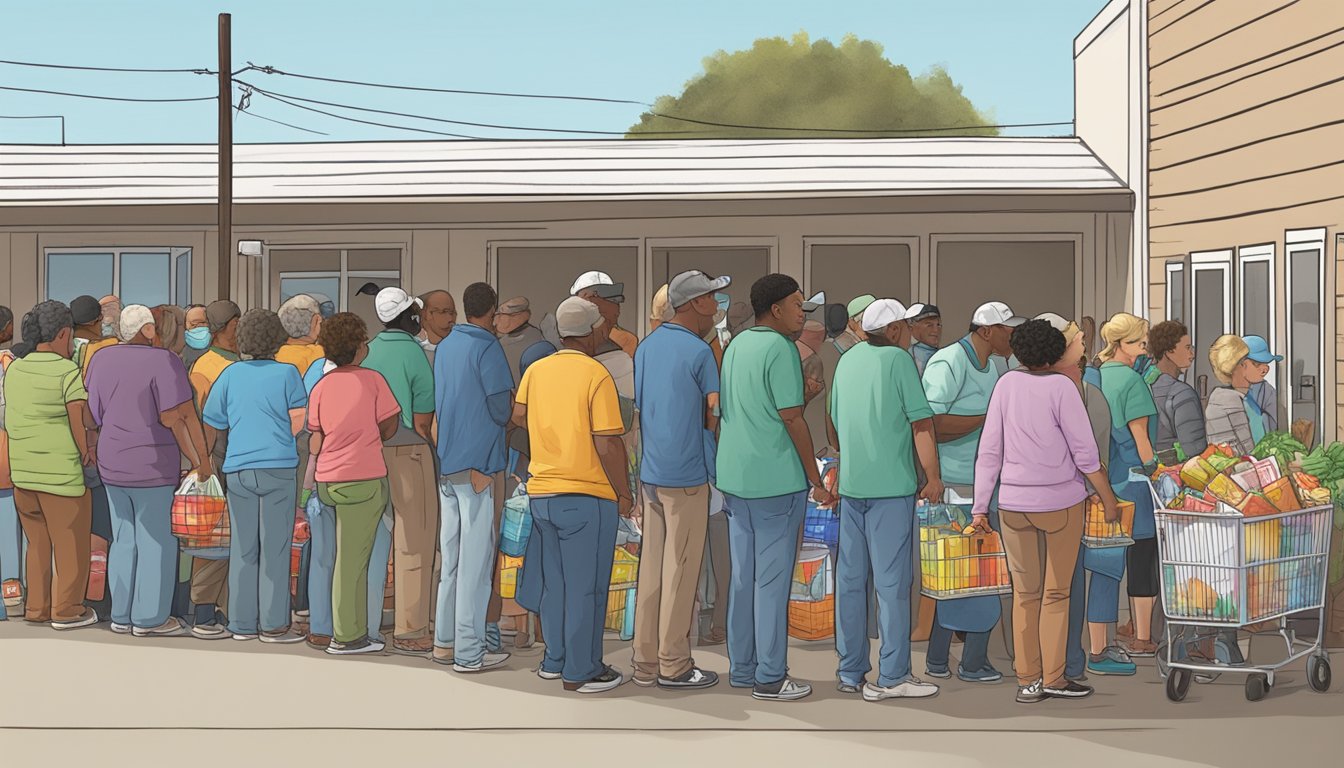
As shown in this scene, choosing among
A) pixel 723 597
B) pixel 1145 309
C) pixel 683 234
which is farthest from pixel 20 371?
pixel 1145 309

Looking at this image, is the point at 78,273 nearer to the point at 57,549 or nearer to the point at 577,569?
the point at 57,549

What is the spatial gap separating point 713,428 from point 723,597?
177 cm

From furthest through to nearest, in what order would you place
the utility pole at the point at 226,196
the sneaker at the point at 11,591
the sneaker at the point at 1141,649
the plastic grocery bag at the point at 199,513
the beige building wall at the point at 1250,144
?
the utility pole at the point at 226,196 < the beige building wall at the point at 1250,144 < the sneaker at the point at 11,591 < the plastic grocery bag at the point at 199,513 < the sneaker at the point at 1141,649

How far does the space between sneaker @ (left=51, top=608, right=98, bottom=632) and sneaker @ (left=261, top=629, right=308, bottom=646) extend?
4.15ft

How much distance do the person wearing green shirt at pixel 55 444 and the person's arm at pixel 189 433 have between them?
562mm

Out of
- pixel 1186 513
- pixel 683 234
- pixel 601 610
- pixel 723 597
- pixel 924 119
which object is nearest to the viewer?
pixel 1186 513

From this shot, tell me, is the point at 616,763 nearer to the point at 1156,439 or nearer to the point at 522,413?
the point at 522,413

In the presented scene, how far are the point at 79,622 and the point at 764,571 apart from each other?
4490mm

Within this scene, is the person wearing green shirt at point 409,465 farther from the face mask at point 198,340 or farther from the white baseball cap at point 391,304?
the face mask at point 198,340

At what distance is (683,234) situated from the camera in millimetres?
16984

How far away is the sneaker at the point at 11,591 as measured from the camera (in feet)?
32.9

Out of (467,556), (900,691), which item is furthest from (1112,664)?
(467,556)

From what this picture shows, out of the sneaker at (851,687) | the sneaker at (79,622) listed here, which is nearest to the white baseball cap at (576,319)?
the sneaker at (851,687)

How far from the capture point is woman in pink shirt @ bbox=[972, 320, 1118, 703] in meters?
7.46
